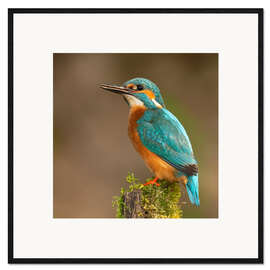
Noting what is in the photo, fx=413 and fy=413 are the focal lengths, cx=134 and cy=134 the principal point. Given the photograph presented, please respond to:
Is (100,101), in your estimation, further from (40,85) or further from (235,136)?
(235,136)

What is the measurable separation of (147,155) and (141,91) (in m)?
0.71

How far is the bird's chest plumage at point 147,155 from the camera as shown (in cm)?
439

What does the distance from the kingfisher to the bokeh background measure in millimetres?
537

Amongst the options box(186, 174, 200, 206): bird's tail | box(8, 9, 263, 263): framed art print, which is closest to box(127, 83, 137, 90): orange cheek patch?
box(8, 9, 263, 263): framed art print

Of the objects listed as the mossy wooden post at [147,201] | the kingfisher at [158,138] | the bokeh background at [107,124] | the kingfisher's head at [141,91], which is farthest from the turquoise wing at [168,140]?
the bokeh background at [107,124]

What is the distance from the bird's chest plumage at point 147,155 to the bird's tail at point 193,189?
17 centimetres

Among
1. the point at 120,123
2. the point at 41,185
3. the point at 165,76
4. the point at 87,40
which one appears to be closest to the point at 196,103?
the point at 165,76

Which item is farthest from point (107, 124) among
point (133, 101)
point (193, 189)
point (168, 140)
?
point (193, 189)

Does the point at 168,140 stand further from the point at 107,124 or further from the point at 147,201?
the point at 107,124

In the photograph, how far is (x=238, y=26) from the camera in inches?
160

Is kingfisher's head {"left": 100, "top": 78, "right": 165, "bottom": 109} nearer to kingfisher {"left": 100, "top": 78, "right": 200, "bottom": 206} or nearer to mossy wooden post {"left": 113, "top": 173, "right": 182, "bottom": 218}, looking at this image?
kingfisher {"left": 100, "top": 78, "right": 200, "bottom": 206}

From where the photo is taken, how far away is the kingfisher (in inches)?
171

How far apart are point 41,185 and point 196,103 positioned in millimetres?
2764

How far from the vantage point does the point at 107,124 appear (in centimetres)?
656
